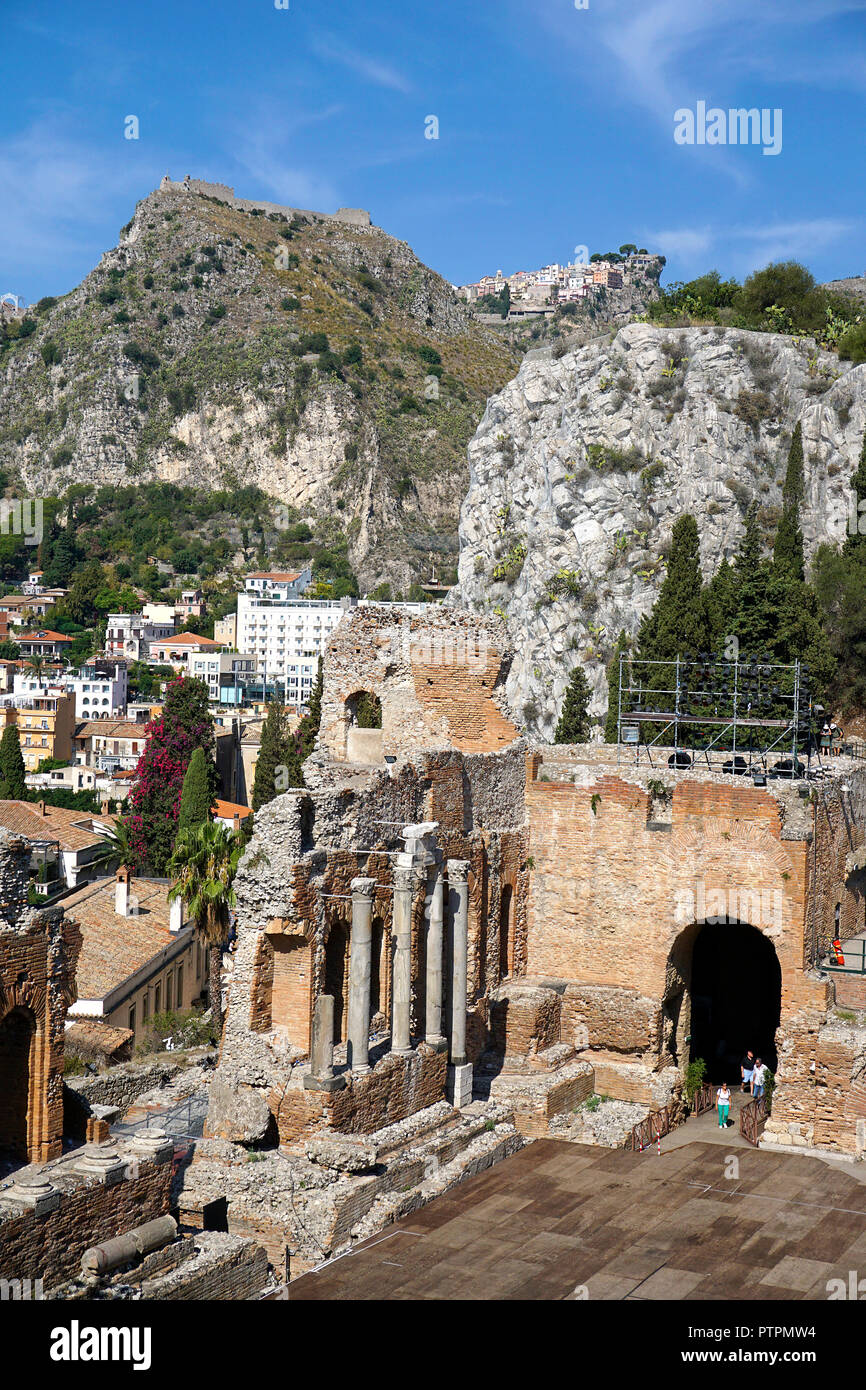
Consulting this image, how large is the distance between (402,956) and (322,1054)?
2533 mm

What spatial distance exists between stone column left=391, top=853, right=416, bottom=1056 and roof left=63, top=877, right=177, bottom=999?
44.8ft

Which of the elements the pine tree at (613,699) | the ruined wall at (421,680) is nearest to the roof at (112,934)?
the ruined wall at (421,680)

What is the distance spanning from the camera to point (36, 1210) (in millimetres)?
16531

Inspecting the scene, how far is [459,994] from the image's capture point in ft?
84.4

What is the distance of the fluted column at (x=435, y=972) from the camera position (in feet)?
82.8

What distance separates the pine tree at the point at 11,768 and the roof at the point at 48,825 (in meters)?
13.2

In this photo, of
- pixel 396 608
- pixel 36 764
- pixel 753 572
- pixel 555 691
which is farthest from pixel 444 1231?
pixel 36 764

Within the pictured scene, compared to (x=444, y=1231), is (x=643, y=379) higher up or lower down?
higher up

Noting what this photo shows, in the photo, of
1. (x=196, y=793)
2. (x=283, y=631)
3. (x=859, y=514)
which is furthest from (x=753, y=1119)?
(x=283, y=631)

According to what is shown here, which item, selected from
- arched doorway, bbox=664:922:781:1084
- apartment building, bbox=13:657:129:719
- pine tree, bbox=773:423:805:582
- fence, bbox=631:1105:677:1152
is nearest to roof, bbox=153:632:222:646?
apartment building, bbox=13:657:129:719

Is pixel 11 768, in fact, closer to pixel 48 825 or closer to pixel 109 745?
pixel 48 825
